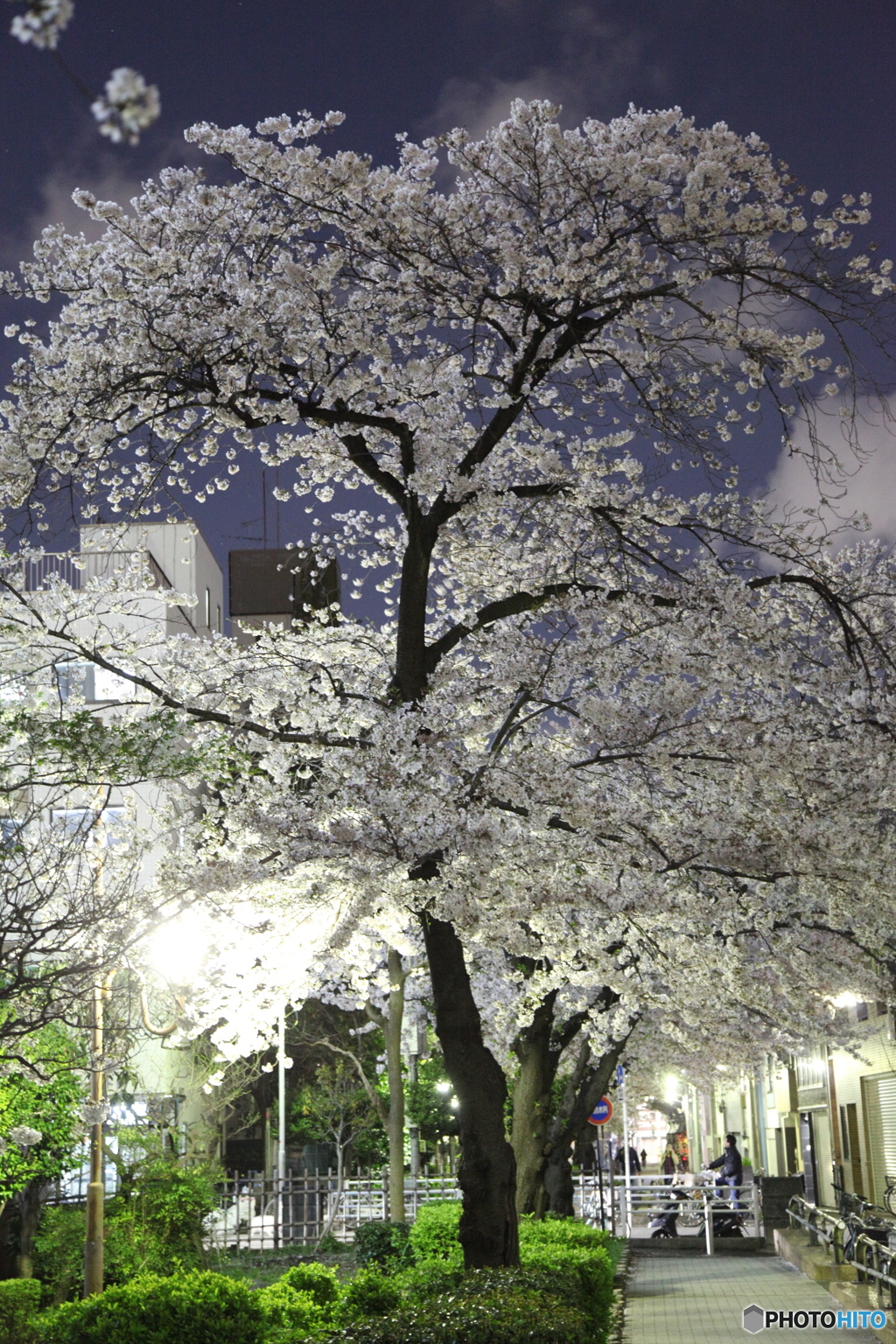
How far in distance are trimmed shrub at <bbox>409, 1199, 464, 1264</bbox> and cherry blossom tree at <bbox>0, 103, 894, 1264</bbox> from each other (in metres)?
7.57

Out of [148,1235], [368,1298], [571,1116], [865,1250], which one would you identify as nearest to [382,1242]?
[571,1116]

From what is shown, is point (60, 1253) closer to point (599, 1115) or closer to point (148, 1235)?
point (148, 1235)

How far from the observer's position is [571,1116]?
72.5ft

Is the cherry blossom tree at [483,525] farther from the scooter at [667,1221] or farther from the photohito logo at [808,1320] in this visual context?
the scooter at [667,1221]

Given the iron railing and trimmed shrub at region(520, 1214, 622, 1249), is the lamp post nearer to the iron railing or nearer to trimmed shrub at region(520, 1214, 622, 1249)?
trimmed shrub at region(520, 1214, 622, 1249)

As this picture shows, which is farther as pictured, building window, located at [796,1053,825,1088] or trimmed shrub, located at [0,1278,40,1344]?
building window, located at [796,1053,825,1088]

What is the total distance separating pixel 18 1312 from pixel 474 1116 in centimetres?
1045

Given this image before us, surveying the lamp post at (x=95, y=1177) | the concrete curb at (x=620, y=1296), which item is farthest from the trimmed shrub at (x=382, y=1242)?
the lamp post at (x=95, y=1177)

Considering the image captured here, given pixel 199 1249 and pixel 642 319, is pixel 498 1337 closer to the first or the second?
pixel 642 319

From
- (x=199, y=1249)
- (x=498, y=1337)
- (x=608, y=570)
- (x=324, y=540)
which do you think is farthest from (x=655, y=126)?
(x=199, y=1249)

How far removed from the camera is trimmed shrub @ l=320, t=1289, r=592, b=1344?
23.2ft

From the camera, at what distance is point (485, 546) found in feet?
41.3

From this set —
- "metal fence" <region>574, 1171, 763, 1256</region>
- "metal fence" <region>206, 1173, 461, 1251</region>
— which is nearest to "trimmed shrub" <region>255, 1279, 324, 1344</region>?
"metal fence" <region>206, 1173, 461, 1251</region>

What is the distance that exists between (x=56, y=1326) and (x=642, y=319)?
10.0 metres
